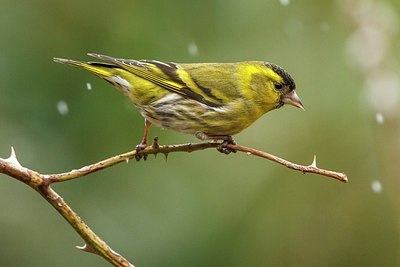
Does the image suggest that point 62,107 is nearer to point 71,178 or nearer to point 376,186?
point 376,186

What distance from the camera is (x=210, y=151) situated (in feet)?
17.8

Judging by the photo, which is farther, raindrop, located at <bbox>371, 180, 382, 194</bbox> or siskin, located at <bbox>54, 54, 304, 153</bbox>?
raindrop, located at <bbox>371, 180, 382, 194</bbox>

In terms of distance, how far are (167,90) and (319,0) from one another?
2.72 metres

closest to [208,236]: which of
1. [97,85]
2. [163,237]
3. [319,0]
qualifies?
[163,237]

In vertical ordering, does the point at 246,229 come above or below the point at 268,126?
below

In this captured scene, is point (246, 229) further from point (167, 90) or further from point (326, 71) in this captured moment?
point (167, 90)

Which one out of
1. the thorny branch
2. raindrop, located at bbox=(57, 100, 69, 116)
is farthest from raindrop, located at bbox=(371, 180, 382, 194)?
the thorny branch

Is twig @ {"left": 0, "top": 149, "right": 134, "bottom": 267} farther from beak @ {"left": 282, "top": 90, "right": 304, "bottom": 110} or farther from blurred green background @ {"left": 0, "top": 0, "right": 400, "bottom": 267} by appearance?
blurred green background @ {"left": 0, "top": 0, "right": 400, "bottom": 267}

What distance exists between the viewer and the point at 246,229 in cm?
524

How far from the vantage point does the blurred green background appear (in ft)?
15.0

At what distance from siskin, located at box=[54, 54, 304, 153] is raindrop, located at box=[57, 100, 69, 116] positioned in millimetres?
866

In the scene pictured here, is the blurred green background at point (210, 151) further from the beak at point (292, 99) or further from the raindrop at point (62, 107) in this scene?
the beak at point (292, 99)

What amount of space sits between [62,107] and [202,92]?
40.7 inches

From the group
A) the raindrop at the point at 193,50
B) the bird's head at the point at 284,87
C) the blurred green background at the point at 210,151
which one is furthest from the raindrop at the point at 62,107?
the bird's head at the point at 284,87
